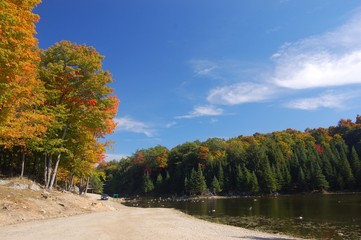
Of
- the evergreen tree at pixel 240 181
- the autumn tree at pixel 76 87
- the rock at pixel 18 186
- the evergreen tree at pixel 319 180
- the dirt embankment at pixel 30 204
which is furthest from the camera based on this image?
the evergreen tree at pixel 240 181

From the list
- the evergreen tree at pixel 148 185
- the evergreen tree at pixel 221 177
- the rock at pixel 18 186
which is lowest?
the rock at pixel 18 186

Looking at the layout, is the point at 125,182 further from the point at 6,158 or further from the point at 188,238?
the point at 188,238

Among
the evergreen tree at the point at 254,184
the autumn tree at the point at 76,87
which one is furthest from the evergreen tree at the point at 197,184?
the autumn tree at the point at 76,87

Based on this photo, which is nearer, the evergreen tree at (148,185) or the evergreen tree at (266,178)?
the evergreen tree at (266,178)

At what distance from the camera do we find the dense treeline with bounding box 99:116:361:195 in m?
102

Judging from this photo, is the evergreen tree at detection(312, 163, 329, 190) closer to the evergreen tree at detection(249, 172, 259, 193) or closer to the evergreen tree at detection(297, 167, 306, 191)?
the evergreen tree at detection(297, 167, 306, 191)

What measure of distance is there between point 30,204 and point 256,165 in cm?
10878

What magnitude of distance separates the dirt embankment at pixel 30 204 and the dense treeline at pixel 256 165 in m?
87.9

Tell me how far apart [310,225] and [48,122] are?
961 inches

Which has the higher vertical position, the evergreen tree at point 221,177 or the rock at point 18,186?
the evergreen tree at point 221,177

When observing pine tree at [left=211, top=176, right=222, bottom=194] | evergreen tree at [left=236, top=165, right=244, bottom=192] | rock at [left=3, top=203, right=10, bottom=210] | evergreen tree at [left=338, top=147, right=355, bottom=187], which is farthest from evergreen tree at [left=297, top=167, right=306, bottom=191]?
rock at [left=3, top=203, right=10, bottom=210]

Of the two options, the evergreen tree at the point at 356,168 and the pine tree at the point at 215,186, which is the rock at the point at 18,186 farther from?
the evergreen tree at the point at 356,168

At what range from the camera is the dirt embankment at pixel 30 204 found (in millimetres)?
18875

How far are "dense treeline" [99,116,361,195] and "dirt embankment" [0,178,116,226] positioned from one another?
87.9 meters
